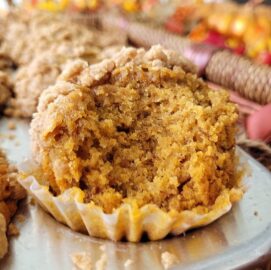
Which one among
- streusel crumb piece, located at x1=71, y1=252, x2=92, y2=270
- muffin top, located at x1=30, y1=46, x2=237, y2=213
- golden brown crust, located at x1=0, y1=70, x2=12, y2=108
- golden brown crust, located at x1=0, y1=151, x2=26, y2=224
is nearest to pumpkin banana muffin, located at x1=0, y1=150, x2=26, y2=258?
golden brown crust, located at x1=0, y1=151, x2=26, y2=224

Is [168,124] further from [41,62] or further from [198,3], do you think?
[198,3]

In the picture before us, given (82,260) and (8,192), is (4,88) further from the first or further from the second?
(82,260)

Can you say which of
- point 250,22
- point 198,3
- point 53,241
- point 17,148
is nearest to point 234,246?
point 53,241

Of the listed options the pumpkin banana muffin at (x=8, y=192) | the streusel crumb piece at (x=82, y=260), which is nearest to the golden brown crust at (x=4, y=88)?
the pumpkin banana muffin at (x=8, y=192)

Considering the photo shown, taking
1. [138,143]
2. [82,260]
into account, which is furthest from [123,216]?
[138,143]

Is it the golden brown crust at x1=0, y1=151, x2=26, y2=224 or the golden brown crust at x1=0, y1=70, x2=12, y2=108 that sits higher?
the golden brown crust at x1=0, y1=151, x2=26, y2=224

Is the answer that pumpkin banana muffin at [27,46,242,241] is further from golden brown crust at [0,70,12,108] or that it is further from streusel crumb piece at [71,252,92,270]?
golden brown crust at [0,70,12,108]

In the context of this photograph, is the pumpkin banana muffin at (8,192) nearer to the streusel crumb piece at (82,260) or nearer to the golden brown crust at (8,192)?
the golden brown crust at (8,192)

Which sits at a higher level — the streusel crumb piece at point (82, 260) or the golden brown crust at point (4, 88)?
the streusel crumb piece at point (82, 260)
